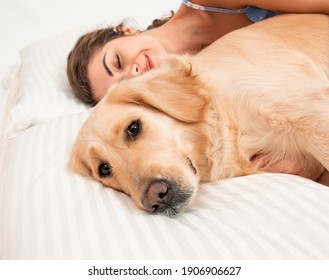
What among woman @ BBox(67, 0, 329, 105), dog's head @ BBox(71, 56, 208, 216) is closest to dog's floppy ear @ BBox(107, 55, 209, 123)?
dog's head @ BBox(71, 56, 208, 216)

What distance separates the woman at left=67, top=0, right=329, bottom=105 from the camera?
8.04 ft

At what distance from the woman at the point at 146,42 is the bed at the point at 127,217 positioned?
0.32 m

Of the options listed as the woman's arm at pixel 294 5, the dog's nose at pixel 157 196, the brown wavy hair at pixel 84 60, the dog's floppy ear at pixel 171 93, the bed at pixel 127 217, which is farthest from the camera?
the brown wavy hair at pixel 84 60

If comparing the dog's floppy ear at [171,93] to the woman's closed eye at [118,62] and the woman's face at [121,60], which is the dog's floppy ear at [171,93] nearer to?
the woman's face at [121,60]

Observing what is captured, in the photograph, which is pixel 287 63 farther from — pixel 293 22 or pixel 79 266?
pixel 79 266

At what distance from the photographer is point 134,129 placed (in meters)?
1.74

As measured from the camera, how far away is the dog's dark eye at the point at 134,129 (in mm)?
1723

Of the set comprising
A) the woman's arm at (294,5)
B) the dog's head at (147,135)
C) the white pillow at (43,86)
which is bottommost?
the white pillow at (43,86)

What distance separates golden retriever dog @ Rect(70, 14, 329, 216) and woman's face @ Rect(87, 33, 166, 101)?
50 cm

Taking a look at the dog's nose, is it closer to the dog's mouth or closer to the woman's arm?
the dog's mouth

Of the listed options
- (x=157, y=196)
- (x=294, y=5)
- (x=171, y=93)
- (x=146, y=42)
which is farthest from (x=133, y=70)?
(x=157, y=196)

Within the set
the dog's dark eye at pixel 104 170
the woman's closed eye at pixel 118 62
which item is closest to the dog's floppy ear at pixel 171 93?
the dog's dark eye at pixel 104 170

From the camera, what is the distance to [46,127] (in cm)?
226

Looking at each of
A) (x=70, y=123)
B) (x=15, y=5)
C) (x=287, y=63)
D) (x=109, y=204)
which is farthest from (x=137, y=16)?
(x=109, y=204)
